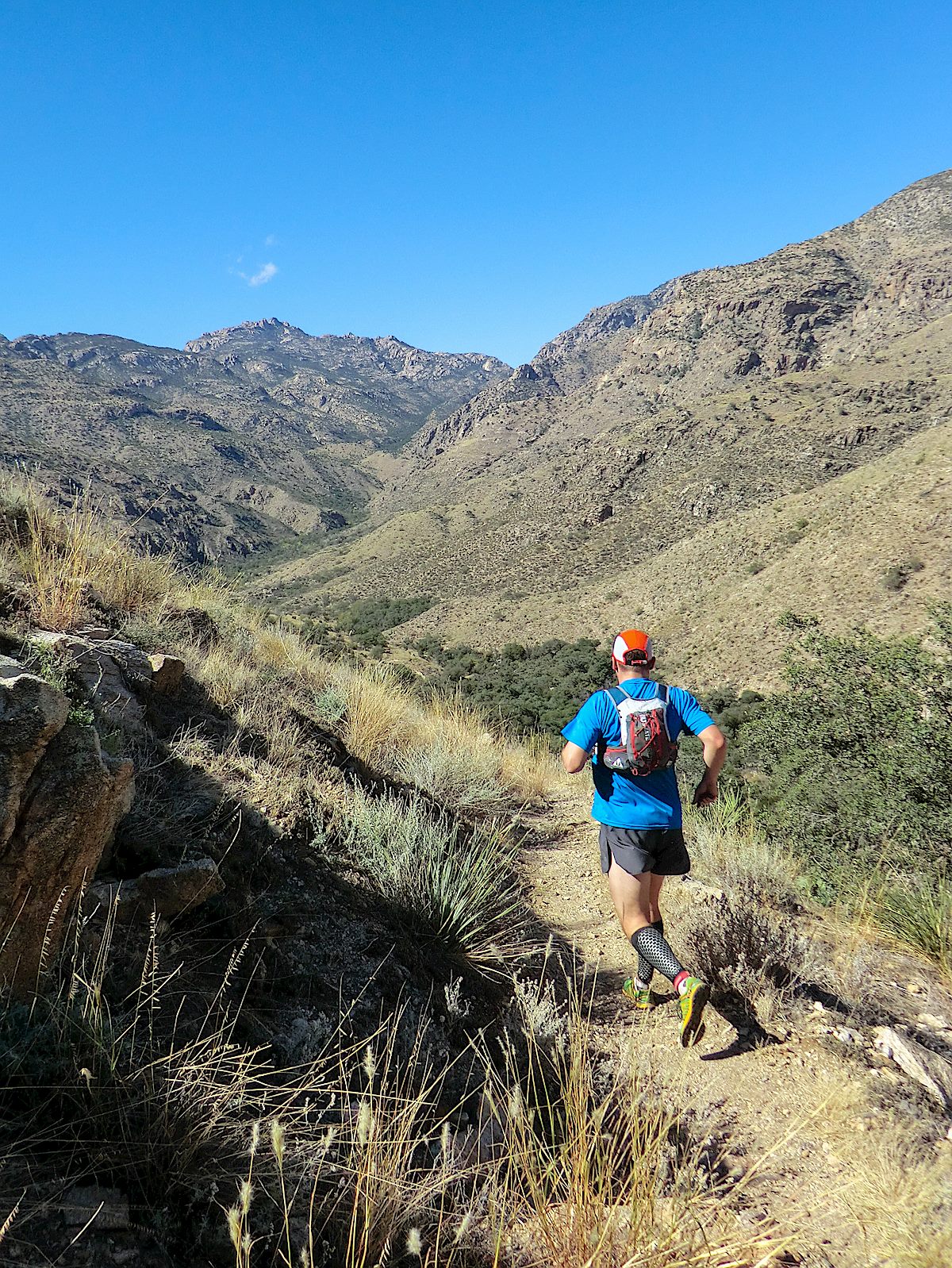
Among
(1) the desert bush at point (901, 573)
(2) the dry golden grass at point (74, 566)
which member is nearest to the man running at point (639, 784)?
(2) the dry golden grass at point (74, 566)

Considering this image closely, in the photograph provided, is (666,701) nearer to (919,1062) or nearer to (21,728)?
(919,1062)

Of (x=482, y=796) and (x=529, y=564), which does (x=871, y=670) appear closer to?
(x=482, y=796)

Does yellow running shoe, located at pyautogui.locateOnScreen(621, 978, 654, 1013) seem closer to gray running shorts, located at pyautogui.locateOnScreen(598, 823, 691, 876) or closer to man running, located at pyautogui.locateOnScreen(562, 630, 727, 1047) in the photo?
man running, located at pyautogui.locateOnScreen(562, 630, 727, 1047)

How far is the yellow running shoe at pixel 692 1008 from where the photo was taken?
265 cm

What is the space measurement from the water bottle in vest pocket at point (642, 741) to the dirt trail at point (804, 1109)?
1.08 meters

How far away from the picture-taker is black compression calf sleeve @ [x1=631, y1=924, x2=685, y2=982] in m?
2.95

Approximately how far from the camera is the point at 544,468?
72.4 meters

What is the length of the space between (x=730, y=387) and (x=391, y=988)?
83.9m

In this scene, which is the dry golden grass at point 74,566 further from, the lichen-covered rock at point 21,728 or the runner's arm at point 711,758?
the runner's arm at point 711,758

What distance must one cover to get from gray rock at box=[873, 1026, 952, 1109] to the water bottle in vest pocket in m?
1.43

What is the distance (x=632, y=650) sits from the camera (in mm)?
3367

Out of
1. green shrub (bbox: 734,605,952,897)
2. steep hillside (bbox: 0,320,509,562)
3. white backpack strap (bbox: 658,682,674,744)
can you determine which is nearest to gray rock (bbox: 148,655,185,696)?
white backpack strap (bbox: 658,682,674,744)

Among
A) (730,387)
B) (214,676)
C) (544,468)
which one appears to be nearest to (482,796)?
(214,676)

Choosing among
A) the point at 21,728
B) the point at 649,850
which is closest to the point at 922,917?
the point at 649,850
